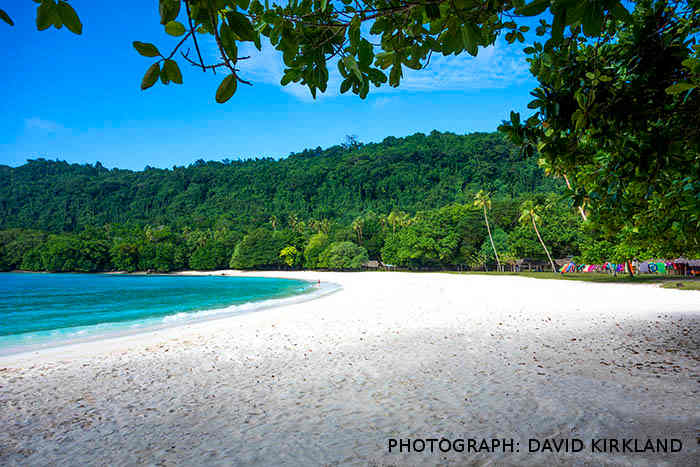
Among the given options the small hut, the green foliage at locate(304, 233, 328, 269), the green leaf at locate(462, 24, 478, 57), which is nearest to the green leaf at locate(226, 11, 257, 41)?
the green leaf at locate(462, 24, 478, 57)

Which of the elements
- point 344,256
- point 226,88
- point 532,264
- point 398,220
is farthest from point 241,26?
point 398,220

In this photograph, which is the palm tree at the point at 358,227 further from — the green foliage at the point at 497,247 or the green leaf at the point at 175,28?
the green leaf at the point at 175,28

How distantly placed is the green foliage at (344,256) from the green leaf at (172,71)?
60.8 m

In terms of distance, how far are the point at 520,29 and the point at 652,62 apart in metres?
1.47

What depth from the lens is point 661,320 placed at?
31.6 ft

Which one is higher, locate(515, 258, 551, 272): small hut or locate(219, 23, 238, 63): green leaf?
locate(219, 23, 238, 63): green leaf

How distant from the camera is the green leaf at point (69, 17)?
4.27 ft

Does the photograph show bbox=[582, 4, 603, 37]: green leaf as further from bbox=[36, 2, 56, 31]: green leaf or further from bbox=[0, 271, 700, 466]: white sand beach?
bbox=[0, 271, 700, 466]: white sand beach

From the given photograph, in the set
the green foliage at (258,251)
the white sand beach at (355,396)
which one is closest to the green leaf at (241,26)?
the white sand beach at (355,396)

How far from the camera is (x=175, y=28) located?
153cm

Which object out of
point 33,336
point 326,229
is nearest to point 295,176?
point 326,229

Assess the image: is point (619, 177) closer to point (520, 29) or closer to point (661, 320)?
point (520, 29)

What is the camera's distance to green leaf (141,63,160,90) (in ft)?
4.81

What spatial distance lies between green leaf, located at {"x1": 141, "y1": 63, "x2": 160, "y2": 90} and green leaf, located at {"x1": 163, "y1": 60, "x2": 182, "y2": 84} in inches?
1.3
